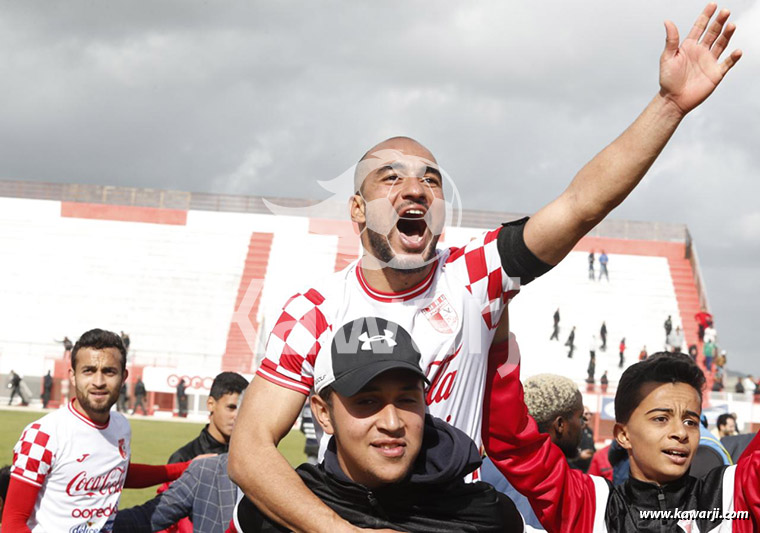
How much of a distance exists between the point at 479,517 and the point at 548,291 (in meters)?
36.9

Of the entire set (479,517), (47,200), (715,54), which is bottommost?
(479,517)

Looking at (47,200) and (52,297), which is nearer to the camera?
(52,297)

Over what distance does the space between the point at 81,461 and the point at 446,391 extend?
8.88ft

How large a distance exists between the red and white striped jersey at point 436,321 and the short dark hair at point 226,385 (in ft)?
9.95

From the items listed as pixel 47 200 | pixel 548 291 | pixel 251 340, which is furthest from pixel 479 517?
pixel 47 200

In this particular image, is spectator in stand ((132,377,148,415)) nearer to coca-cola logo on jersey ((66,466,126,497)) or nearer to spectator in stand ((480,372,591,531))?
coca-cola logo on jersey ((66,466,126,497))

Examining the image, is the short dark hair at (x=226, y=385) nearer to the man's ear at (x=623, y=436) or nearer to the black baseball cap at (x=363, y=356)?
the man's ear at (x=623, y=436)

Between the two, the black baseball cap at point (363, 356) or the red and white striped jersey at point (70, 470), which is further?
the red and white striped jersey at point (70, 470)

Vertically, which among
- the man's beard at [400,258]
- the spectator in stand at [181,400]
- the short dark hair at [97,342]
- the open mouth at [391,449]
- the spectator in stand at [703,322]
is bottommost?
the open mouth at [391,449]

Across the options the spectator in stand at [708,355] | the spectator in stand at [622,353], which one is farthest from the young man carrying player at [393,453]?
the spectator in stand at [622,353]

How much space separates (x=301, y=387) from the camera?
2.51m

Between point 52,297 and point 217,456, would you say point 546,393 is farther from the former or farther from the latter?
point 52,297

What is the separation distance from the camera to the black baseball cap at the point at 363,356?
215cm

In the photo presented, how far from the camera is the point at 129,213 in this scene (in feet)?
138
